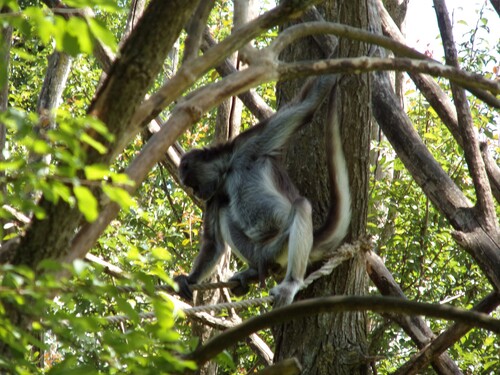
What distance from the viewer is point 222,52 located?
3109 mm

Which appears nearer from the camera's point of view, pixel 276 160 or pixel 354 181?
pixel 354 181

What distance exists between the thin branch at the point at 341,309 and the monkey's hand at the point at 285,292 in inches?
98.7

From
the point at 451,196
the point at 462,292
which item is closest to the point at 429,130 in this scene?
the point at 462,292

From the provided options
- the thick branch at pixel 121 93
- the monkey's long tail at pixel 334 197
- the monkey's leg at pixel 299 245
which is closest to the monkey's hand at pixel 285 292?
the monkey's leg at pixel 299 245

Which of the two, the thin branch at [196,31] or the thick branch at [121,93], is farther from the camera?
the thin branch at [196,31]

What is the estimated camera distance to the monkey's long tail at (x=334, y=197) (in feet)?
18.4

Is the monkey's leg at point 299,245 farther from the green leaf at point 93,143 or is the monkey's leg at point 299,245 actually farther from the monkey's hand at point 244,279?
the green leaf at point 93,143

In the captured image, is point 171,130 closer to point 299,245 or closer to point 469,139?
point 299,245

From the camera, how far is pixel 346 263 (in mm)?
5879

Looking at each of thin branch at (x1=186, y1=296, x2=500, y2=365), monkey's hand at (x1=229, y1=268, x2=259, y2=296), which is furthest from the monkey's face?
thin branch at (x1=186, y1=296, x2=500, y2=365)

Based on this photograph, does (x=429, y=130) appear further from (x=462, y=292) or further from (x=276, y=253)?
(x=276, y=253)

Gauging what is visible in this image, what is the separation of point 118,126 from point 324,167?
3.63 m

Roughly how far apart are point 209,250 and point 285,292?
1.61 m

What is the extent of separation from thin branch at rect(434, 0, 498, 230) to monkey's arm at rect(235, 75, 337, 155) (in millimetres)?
1292
